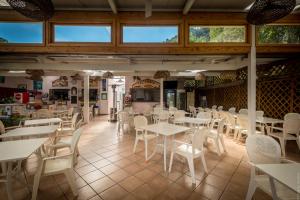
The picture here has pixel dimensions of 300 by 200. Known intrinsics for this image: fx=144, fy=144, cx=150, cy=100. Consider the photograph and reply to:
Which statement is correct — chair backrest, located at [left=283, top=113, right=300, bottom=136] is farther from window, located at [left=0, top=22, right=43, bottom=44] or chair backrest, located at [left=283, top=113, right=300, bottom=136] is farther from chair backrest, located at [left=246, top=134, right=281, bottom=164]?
window, located at [left=0, top=22, right=43, bottom=44]

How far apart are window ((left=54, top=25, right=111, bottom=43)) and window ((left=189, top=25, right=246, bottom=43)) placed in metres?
1.72

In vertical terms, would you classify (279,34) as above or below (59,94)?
above

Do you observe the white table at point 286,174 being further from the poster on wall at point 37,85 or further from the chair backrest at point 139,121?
the poster on wall at point 37,85

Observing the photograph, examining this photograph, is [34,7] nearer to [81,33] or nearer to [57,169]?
[81,33]

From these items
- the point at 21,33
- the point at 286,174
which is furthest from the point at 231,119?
the point at 21,33

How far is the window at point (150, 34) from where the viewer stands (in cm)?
286

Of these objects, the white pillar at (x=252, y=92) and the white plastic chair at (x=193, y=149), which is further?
the white pillar at (x=252, y=92)

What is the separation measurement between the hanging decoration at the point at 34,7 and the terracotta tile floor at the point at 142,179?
2152mm

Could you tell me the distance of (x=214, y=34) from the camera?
2.94m

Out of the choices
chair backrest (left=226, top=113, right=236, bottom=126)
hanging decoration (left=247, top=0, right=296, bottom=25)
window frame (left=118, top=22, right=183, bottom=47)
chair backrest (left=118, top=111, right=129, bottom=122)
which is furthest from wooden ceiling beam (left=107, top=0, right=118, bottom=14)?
chair backrest (left=226, top=113, right=236, bottom=126)

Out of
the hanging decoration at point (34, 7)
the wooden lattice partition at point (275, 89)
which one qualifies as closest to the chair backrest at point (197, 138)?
the hanging decoration at point (34, 7)

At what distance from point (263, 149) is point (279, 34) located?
9.32 feet

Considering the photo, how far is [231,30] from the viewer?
294 centimetres

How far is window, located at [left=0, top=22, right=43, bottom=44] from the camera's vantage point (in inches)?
109
